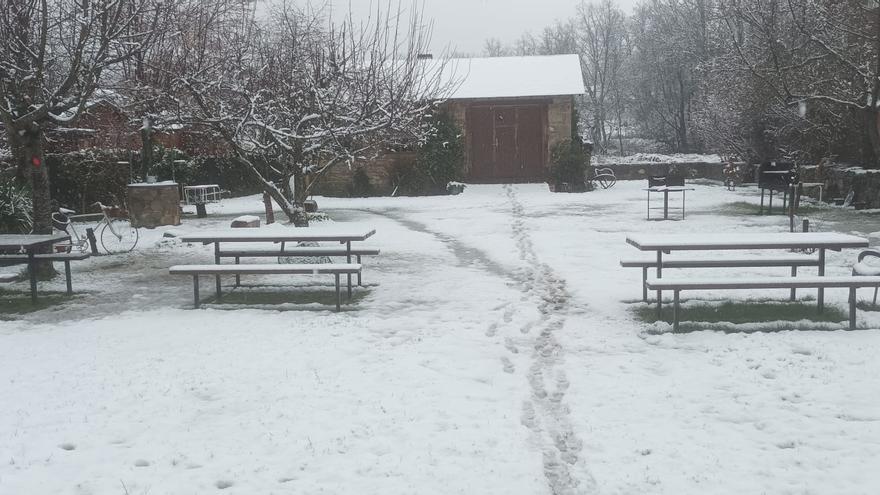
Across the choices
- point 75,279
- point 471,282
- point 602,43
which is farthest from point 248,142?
point 602,43

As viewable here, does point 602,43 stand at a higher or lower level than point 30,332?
higher

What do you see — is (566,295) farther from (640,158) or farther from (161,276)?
(640,158)

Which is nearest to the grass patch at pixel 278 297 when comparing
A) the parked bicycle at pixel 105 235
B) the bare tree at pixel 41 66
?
the bare tree at pixel 41 66

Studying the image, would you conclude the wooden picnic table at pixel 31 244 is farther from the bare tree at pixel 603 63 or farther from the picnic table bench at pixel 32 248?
the bare tree at pixel 603 63

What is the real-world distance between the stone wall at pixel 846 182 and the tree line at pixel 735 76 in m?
1.00

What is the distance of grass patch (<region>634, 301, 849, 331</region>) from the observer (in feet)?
23.9

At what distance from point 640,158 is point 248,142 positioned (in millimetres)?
26169

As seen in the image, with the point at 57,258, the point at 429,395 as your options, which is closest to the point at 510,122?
the point at 57,258

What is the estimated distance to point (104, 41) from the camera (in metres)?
9.28

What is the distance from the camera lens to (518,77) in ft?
85.7

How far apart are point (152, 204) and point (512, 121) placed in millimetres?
12942

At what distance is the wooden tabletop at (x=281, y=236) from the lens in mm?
8562

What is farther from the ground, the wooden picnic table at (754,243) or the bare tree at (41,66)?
the bare tree at (41,66)

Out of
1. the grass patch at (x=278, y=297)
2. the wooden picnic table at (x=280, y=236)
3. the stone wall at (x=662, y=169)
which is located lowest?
the grass patch at (x=278, y=297)
